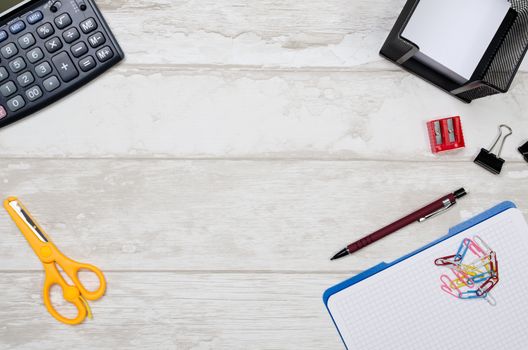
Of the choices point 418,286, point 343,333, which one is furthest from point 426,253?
point 343,333

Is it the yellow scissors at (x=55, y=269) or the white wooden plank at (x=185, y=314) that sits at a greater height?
the yellow scissors at (x=55, y=269)

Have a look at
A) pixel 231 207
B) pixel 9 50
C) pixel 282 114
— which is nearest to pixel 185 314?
pixel 231 207

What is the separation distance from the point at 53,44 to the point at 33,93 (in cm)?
6

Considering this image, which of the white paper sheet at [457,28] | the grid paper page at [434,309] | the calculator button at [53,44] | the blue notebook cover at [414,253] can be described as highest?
the calculator button at [53,44]

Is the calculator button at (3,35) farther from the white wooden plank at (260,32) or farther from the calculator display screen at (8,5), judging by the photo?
the white wooden plank at (260,32)

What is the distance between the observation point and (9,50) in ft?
1.89

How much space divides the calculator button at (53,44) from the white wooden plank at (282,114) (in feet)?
0.20

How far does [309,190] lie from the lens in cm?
61

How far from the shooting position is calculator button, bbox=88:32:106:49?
587mm

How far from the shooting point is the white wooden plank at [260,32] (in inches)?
24.2

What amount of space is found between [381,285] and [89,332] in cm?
36

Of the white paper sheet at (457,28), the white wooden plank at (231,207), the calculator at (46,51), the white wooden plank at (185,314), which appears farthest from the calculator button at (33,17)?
the white paper sheet at (457,28)

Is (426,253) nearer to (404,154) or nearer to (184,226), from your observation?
(404,154)

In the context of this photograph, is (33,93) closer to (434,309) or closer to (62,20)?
(62,20)
